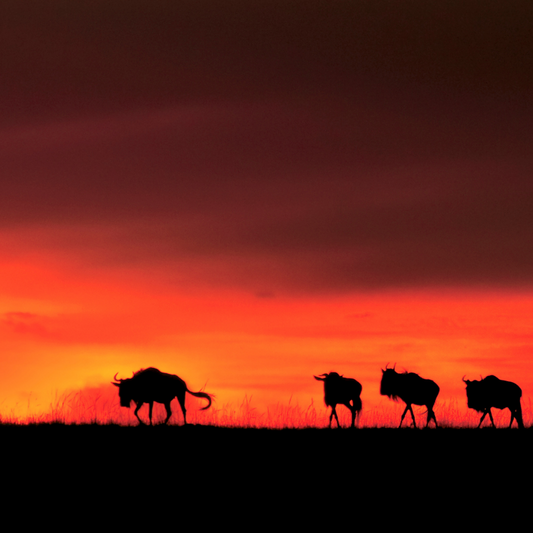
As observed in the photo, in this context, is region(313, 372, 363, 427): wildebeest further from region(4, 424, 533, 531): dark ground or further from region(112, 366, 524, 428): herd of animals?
region(4, 424, 533, 531): dark ground

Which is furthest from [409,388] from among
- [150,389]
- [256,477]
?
[256,477]

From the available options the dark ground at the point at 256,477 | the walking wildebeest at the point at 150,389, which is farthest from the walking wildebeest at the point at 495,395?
the walking wildebeest at the point at 150,389

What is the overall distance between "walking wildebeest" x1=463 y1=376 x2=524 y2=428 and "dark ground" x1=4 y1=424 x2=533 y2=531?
23.7ft

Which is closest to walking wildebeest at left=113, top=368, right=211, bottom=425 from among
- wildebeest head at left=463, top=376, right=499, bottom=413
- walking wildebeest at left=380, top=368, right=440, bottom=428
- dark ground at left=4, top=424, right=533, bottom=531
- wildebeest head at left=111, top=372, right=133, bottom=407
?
wildebeest head at left=111, top=372, right=133, bottom=407

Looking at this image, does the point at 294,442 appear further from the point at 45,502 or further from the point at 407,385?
the point at 407,385

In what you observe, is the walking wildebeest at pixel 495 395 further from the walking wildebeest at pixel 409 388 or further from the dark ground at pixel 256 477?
the dark ground at pixel 256 477

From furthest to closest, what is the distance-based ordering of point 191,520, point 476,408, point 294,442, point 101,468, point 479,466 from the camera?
1. point 476,408
2. point 294,442
3. point 479,466
4. point 101,468
5. point 191,520

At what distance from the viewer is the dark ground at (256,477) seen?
11.3 metres

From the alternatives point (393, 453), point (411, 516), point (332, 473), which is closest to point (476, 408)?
point (393, 453)

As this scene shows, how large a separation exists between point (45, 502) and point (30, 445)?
3.66 meters

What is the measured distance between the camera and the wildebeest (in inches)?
977

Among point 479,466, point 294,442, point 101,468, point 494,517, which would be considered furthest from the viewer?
point 294,442

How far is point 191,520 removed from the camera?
35.4 ft

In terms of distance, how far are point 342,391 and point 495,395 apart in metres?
5.01
